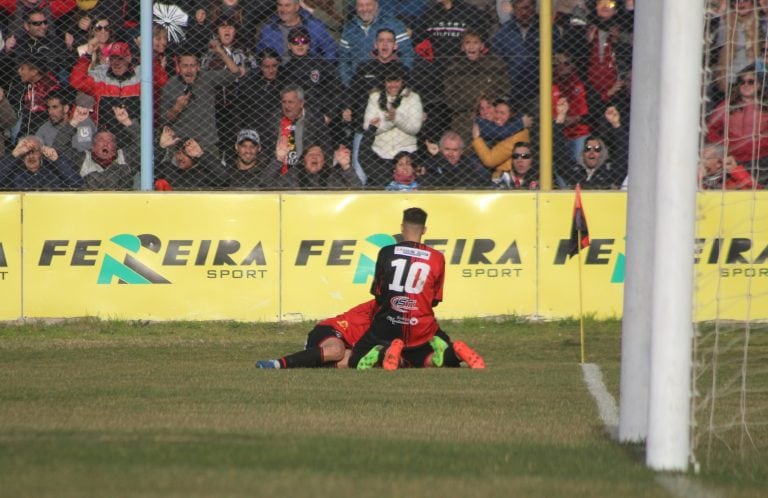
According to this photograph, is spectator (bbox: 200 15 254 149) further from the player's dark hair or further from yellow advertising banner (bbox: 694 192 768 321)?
yellow advertising banner (bbox: 694 192 768 321)

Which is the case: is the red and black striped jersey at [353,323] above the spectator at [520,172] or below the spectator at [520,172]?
below

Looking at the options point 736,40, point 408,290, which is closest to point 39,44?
point 408,290

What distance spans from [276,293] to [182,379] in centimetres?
461

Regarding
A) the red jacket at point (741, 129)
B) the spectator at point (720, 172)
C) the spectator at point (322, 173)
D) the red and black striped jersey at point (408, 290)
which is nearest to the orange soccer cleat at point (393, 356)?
the red and black striped jersey at point (408, 290)

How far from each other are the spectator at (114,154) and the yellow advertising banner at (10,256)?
921mm

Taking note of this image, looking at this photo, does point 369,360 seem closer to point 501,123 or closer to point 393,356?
point 393,356

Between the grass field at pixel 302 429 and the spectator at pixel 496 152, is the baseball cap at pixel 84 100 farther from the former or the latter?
the spectator at pixel 496 152

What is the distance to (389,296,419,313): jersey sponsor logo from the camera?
37.6ft

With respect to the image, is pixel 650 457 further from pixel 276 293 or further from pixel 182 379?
pixel 276 293

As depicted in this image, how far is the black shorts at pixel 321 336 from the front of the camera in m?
11.5

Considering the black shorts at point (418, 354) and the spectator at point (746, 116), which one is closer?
the spectator at point (746, 116)

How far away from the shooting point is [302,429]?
739cm

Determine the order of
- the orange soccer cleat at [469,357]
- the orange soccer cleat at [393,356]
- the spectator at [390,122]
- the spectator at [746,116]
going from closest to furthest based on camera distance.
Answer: the spectator at [746,116] < the orange soccer cleat at [469,357] < the orange soccer cleat at [393,356] < the spectator at [390,122]

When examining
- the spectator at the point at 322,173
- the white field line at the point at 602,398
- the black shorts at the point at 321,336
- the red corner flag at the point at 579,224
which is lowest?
the white field line at the point at 602,398
